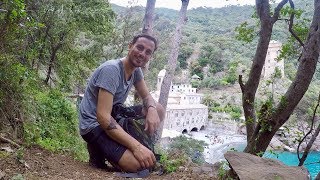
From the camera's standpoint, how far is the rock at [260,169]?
2.04 metres

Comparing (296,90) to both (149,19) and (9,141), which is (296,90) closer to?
(9,141)

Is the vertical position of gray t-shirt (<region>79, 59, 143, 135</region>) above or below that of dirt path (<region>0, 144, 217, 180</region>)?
above

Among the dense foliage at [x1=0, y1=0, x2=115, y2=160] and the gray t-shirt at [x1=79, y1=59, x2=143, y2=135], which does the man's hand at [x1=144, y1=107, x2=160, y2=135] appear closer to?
the gray t-shirt at [x1=79, y1=59, x2=143, y2=135]

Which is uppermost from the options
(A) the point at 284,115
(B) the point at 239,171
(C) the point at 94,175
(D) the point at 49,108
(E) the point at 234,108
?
(A) the point at 284,115

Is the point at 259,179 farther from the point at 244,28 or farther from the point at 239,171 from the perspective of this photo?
the point at 244,28

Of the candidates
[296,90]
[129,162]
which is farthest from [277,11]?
[129,162]

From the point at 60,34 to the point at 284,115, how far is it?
6549mm

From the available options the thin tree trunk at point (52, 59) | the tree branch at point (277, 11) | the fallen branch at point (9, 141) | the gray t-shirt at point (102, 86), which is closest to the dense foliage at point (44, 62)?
the thin tree trunk at point (52, 59)

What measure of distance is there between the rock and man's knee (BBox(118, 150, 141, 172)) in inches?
27.8

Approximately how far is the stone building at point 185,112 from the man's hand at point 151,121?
2934cm

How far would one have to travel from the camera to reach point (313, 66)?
2.74 metres

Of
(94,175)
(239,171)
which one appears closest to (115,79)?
(94,175)

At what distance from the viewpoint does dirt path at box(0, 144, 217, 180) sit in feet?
6.66

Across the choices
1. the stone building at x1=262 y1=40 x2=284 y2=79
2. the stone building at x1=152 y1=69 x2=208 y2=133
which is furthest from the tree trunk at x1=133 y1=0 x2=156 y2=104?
the stone building at x1=152 y1=69 x2=208 y2=133
